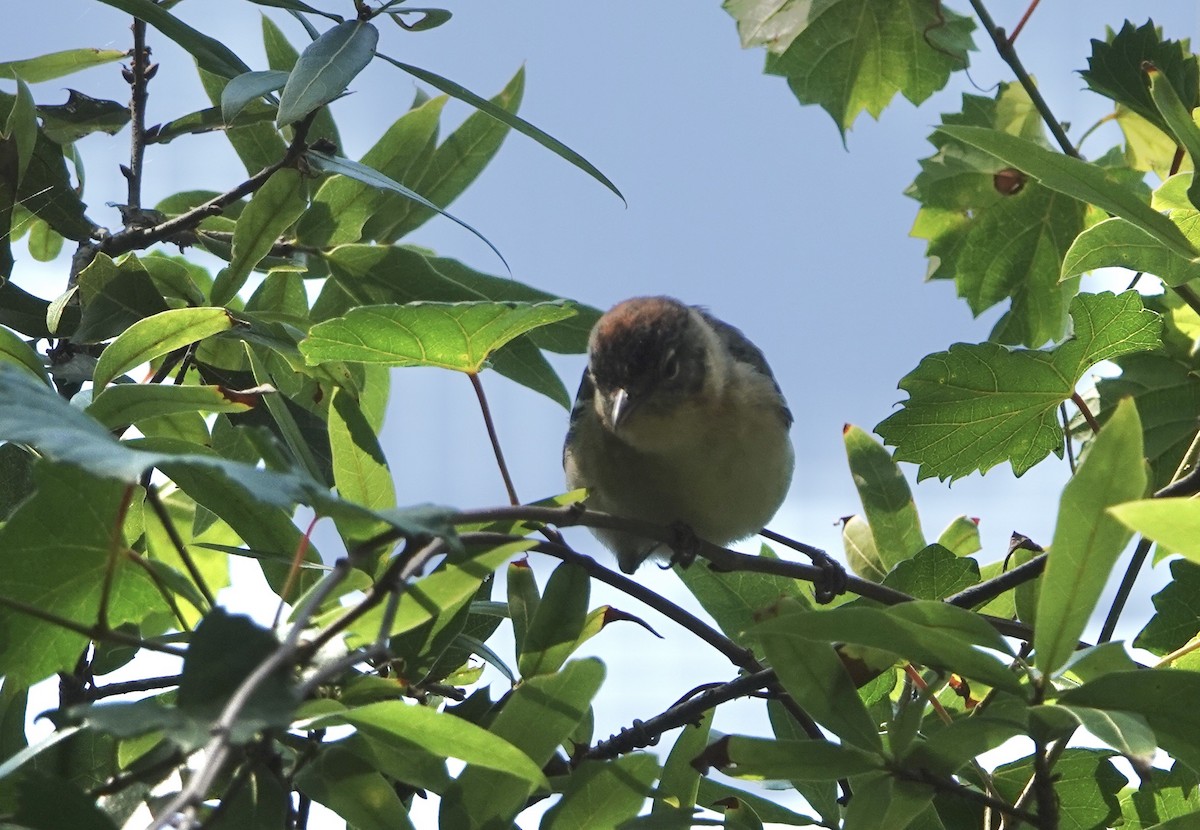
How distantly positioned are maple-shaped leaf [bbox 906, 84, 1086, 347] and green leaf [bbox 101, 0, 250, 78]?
201cm

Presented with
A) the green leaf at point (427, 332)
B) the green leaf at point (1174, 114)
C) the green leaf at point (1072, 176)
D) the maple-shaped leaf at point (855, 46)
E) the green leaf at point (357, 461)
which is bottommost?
the green leaf at point (357, 461)

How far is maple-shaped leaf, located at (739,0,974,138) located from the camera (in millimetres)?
3410

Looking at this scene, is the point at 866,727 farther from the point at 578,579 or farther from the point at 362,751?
the point at 362,751

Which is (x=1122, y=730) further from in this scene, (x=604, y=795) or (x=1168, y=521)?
(x=604, y=795)

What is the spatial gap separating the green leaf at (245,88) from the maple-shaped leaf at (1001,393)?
4.60 feet

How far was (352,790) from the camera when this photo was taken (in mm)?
1542

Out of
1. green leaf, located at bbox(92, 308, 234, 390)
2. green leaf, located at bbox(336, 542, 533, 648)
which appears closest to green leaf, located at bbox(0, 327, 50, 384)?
green leaf, located at bbox(92, 308, 234, 390)

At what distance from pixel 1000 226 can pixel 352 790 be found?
2616 mm

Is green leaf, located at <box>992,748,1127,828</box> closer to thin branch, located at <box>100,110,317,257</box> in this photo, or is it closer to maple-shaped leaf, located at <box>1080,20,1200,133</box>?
maple-shaped leaf, located at <box>1080,20,1200,133</box>

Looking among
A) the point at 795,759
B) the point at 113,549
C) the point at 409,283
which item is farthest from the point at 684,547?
the point at 113,549

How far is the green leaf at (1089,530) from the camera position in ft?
4.42

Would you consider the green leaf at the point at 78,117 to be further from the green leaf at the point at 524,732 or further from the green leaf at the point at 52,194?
the green leaf at the point at 524,732

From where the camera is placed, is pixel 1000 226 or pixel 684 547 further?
pixel 1000 226

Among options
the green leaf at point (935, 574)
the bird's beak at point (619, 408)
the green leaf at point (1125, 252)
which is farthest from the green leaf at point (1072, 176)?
the bird's beak at point (619, 408)
